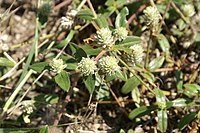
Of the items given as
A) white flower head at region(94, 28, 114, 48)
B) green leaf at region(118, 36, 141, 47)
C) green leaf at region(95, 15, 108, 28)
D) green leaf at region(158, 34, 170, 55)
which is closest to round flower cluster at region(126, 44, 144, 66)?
green leaf at region(118, 36, 141, 47)

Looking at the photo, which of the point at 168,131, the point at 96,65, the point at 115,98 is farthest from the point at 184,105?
the point at 96,65

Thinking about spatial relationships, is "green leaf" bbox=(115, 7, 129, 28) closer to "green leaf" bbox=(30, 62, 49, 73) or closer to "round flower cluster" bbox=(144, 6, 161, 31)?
"round flower cluster" bbox=(144, 6, 161, 31)

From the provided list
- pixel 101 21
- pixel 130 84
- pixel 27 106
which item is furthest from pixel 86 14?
pixel 27 106

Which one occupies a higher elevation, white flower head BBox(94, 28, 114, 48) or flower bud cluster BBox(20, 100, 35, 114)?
white flower head BBox(94, 28, 114, 48)

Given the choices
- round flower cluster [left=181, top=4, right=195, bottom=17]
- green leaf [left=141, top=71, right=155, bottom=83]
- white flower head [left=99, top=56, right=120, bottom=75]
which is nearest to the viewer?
white flower head [left=99, top=56, right=120, bottom=75]

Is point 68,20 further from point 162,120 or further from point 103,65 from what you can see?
point 162,120

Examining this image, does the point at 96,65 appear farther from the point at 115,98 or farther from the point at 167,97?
the point at 167,97
